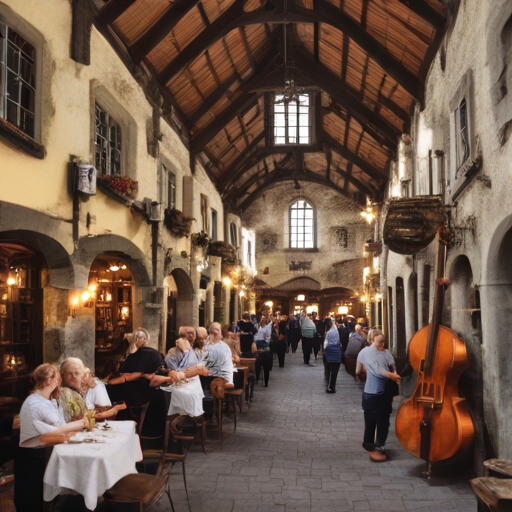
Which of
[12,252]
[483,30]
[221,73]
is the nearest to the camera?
[483,30]

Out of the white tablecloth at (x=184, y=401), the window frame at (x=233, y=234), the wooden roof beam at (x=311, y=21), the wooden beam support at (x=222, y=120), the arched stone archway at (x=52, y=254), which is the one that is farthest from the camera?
the window frame at (x=233, y=234)

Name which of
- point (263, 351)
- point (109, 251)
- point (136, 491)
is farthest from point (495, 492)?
point (263, 351)

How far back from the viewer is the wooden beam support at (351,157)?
18141 mm

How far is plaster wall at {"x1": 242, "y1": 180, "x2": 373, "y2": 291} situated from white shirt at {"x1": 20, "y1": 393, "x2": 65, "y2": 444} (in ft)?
78.4

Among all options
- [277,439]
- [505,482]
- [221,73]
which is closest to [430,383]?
[505,482]

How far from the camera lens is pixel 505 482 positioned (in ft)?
12.0

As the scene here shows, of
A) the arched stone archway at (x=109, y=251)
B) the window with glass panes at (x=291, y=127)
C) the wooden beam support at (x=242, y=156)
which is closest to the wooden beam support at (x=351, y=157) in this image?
the window with glass panes at (x=291, y=127)

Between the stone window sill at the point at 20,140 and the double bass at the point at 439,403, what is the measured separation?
4.66 m

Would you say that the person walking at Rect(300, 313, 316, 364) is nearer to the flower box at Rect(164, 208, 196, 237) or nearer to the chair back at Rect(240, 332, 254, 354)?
the chair back at Rect(240, 332, 254, 354)

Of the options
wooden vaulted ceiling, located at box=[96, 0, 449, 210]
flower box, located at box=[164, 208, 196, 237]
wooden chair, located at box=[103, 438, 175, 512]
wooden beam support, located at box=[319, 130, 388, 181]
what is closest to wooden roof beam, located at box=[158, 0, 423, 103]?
wooden vaulted ceiling, located at box=[96, 0, 449, 210]

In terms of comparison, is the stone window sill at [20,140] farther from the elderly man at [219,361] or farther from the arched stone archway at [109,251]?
the elderly man at [219,361]

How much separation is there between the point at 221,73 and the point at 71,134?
675 cm

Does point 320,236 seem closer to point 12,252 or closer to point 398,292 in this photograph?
point 398,292

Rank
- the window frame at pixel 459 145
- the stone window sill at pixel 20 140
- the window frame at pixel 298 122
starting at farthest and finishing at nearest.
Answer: the window frame at pixel 298 122 → the window frame at pixel 459 145 → the stone window sill at pixel 20 140
